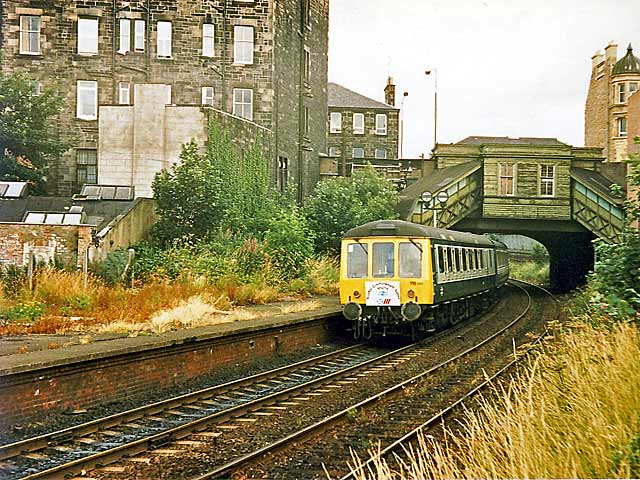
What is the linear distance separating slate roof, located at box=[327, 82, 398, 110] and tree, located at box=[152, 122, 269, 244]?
36.0m

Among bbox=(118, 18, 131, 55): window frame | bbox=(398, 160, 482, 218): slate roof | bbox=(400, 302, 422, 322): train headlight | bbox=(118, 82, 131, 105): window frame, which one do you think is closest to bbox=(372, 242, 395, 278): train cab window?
bbox=(400, 302, 422, 322): train headlight

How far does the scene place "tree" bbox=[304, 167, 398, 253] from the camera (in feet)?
104

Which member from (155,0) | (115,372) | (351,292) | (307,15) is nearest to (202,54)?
(155,0)

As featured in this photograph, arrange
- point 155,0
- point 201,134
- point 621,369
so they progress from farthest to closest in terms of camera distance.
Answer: point 155,0 < point 201,134 < point 621,369

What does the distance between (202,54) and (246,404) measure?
27384 mm

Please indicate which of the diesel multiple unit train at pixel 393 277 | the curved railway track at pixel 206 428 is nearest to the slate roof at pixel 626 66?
the diesel multiple unit train at pixel 393 277

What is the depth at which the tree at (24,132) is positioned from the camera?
1168 inches

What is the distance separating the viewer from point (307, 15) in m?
40.2

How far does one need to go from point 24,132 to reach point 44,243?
34.3ft

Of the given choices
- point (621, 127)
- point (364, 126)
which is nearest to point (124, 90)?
point (621, 127)

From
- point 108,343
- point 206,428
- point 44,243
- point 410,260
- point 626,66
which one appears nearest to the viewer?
point 206,428

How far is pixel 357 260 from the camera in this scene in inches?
781

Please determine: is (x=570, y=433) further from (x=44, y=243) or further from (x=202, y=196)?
(x=202, y=196)

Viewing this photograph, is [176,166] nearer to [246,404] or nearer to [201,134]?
[201,134]
